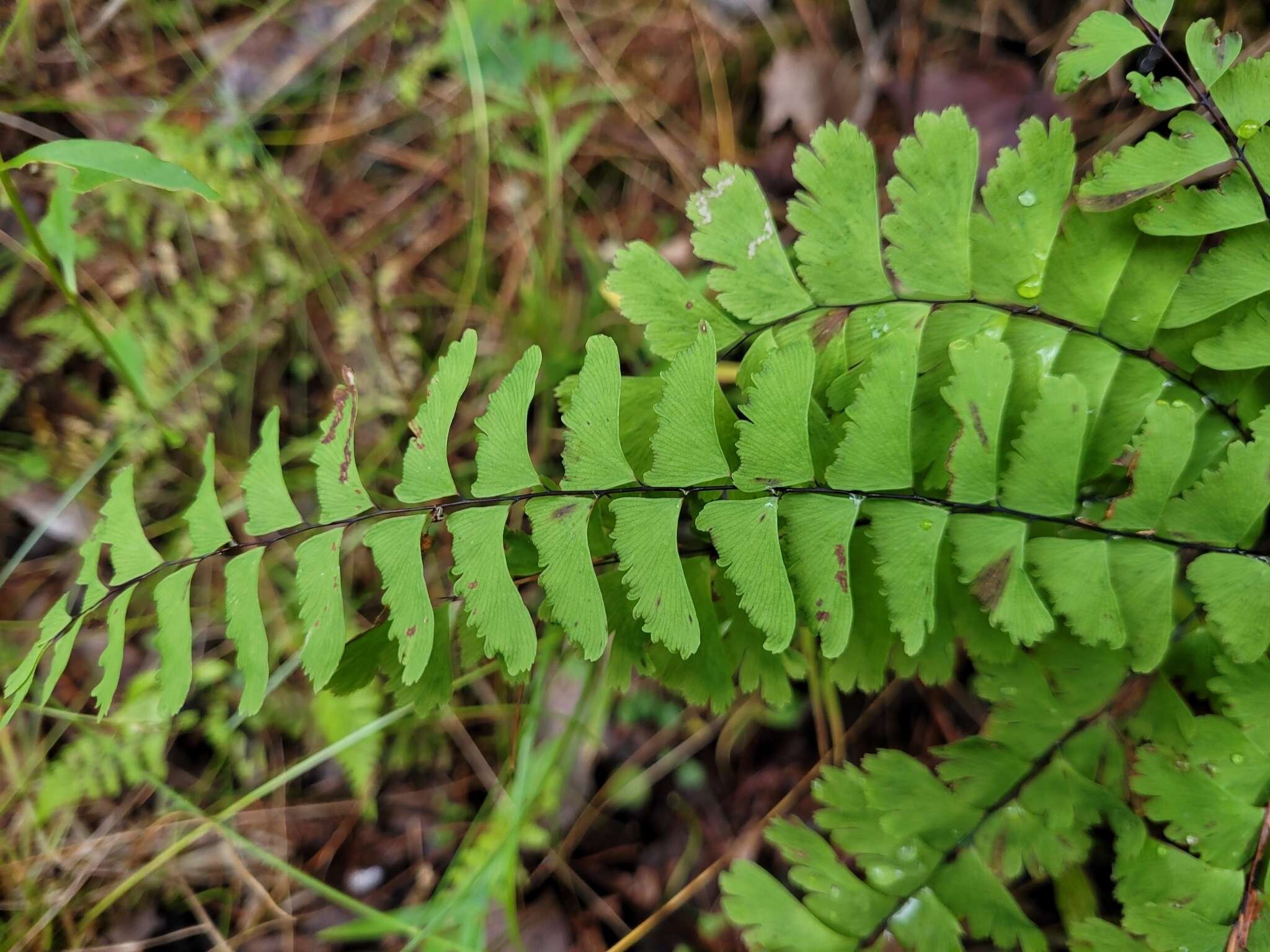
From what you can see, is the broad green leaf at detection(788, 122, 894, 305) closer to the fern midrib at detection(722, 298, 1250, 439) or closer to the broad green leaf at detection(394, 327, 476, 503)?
the fern midrib at detection(722, 298, 1250, 439)

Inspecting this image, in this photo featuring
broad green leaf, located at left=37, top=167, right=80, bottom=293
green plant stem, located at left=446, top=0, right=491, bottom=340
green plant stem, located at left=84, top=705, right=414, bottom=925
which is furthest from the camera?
green plant stem, located at left=446, top=0, right=491, bottom=340

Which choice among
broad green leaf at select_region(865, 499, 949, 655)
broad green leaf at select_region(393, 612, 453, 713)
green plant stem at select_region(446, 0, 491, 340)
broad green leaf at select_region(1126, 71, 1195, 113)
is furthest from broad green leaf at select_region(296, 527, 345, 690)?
broad green leaf at select_region(1126, 71, 1195, 113)

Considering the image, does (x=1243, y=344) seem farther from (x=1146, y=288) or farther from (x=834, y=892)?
(x=834, y=892)

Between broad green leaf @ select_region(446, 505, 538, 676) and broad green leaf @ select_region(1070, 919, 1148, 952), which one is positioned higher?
broad green leaf @ select_region(446, 505, 538, 676)

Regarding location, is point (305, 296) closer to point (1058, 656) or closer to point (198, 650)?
point (198, 650)

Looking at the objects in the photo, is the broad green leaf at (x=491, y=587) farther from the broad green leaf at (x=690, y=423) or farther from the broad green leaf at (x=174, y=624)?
the broad green leaf at (x=174, y=624)

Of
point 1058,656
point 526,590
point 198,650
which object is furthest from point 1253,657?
point 198,650

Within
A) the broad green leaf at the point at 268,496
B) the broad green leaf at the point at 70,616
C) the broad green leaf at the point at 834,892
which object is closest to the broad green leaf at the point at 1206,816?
the broad green leaf at the point at 834,892
